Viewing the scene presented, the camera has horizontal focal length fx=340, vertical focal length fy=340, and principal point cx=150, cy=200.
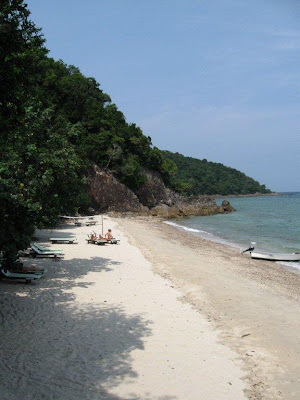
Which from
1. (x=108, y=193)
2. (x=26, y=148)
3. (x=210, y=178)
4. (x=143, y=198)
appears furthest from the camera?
(x=210, y=178)

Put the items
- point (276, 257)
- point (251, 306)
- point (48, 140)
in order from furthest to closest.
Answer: point (276, 257) < point (48, 140) < point (251, 306)

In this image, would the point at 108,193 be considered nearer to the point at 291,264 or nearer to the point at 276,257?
the point at 276,257

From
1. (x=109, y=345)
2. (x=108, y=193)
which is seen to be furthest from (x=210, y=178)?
(x=109, y=345)

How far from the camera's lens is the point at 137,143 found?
63781 mm

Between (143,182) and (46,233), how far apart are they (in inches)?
1475

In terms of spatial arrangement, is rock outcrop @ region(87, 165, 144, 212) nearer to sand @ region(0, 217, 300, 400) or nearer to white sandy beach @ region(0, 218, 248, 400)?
sand @ region(0, 217, 300, 400)

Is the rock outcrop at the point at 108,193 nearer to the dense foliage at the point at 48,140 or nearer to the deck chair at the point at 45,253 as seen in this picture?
the dense foliage at the point at 48,140

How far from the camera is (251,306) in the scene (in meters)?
10.8

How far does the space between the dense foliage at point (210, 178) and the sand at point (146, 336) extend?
427 feet

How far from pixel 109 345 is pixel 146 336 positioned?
0.98 m

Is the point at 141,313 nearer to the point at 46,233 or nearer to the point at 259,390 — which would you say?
the point at 259,390

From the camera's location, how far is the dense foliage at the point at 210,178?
15500 centimetres

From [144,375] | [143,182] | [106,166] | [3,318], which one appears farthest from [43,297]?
[143,182]

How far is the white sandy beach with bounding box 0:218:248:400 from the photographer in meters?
5.85
